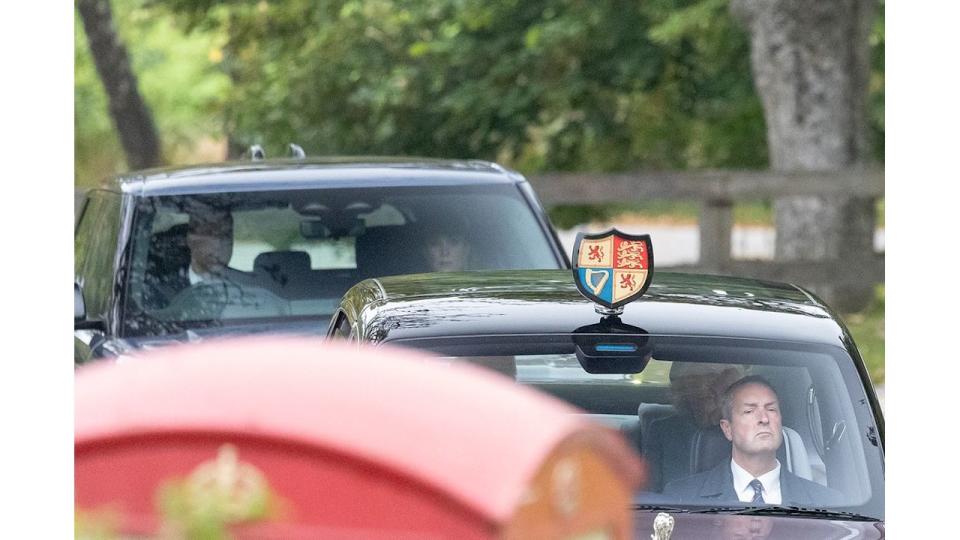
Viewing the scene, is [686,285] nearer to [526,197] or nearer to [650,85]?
[526,197]

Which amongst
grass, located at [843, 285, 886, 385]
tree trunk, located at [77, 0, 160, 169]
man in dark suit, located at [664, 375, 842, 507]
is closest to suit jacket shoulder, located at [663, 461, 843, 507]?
man in dark suit, located at [664, 375, 842, 507]

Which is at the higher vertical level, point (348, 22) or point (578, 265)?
point (348, 22)

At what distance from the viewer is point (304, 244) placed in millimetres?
5992

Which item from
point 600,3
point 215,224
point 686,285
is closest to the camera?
point 686,285

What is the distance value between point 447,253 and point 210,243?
0.84m

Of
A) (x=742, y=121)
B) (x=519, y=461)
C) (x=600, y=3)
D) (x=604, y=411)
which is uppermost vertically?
(x=600, y=3)

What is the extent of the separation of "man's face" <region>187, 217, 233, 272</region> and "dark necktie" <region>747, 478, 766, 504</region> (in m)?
2.88

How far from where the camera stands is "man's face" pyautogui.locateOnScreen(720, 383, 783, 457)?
11.6ft

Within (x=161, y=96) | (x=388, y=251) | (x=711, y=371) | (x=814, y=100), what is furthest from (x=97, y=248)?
(x=161, y=96)

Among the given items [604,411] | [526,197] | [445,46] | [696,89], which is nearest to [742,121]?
[696,89]

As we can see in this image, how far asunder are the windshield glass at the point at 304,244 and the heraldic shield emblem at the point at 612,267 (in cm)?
255

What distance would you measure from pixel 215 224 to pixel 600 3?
11.7 m

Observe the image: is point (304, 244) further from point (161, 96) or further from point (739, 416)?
point (161, 96)

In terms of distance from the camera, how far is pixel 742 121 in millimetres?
18312
